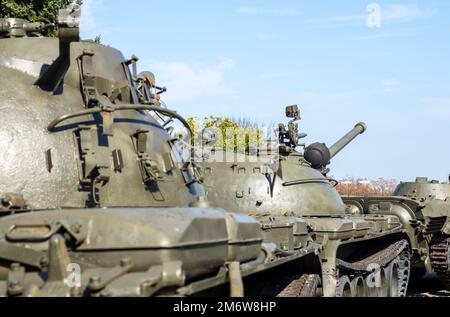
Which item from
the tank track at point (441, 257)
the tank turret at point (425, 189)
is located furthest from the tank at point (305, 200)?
the tank turret at point (425, 189)

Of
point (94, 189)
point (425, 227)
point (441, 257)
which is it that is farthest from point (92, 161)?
point (441, 257)

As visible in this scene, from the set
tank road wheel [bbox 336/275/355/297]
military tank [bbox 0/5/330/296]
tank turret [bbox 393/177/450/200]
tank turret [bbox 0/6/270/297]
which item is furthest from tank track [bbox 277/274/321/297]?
tank turret [bbox 393/177/450/200]

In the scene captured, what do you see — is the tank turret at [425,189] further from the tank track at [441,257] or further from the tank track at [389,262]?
the tank track at [389,262]

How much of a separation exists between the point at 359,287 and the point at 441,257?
17.7ft

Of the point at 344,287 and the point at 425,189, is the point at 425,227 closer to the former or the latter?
the point at 425,189

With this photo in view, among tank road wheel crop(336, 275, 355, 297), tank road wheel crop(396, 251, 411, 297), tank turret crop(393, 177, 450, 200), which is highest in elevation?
tank turret crop(393, 177, 450, 200)

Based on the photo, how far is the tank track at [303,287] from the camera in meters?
8.70

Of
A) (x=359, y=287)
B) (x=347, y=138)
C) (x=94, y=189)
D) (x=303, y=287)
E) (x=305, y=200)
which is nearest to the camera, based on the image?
(x=94, y=189)

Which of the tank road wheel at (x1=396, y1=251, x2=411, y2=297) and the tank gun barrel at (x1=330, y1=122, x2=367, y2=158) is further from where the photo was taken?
the tank gun barrel at (x1=330, y1=122, x2=367, y2=158)

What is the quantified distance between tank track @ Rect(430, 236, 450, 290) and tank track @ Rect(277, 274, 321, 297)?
8.82 metres

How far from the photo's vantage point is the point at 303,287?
9.07 meters

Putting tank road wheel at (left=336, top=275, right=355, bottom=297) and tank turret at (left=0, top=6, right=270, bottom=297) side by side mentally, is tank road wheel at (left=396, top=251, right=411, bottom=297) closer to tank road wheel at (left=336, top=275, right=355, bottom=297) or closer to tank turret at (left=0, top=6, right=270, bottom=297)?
tank road wheel at (left=336, top=275, right=355, bottom=297)

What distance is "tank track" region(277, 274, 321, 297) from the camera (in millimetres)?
8703
